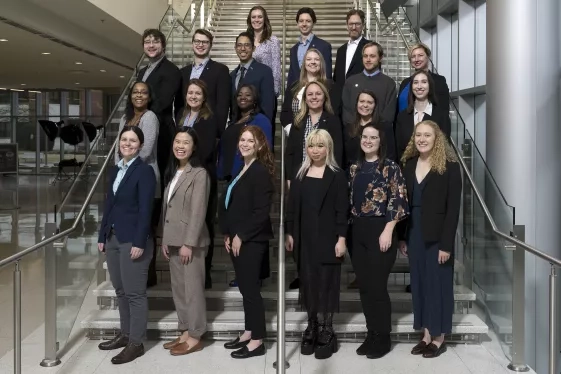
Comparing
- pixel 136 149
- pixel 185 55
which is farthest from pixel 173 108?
pixel 185 55

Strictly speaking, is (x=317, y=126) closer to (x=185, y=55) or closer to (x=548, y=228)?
(x=548, y=228)

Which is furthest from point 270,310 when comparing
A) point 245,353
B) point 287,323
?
point 245,353

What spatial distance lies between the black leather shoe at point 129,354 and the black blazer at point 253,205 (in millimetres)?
1232

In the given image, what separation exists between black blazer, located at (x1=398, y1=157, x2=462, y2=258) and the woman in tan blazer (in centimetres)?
178

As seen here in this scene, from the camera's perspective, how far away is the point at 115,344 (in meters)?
5.94

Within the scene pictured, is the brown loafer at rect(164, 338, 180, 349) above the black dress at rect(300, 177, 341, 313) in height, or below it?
below

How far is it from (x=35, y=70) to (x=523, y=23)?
17607 millimetres

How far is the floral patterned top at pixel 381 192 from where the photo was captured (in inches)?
218

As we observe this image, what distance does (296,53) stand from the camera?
303 inches

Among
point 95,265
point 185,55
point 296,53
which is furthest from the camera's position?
point 185,55

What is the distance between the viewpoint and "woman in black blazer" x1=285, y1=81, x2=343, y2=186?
585 centimetres

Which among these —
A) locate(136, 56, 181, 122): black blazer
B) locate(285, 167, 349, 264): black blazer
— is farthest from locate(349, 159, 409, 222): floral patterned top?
locate(136, 56, 181, 122): black blazer

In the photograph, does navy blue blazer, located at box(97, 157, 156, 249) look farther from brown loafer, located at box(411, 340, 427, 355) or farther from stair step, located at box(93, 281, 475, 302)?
brown loafer, located at box(411, 340, 427, 355)

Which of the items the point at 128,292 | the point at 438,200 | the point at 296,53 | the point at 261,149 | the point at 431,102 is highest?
the point at 296,53
